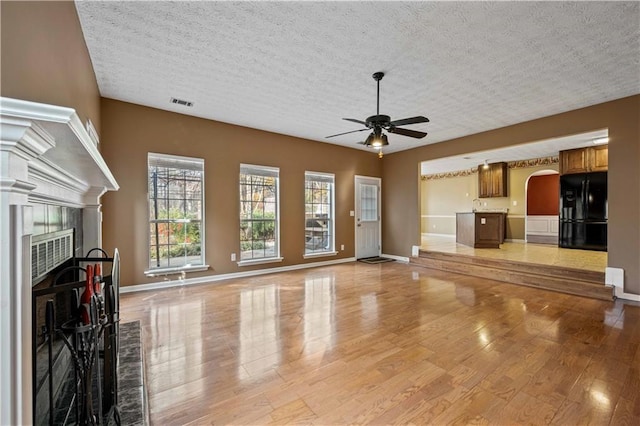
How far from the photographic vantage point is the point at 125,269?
4.18 m

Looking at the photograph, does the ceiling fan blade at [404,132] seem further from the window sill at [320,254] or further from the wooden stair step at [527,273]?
the window sill at [320,254]

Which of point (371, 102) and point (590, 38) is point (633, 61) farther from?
point (371, 102)

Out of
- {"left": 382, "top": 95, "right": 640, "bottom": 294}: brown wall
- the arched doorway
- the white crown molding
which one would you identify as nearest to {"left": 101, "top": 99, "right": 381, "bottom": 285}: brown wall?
the white crown molding

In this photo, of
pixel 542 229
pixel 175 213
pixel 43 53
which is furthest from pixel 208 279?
pixel 542 229

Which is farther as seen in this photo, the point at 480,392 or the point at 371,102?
the point at 371,102

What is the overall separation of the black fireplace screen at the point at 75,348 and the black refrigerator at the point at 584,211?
896 cm

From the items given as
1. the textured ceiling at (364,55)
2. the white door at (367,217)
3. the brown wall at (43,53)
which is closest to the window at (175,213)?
the textured ceiling at (364,55)

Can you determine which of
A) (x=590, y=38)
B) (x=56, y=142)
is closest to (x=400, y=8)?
(x=590, y=38)

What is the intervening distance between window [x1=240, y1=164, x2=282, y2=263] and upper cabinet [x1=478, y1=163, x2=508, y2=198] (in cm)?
711

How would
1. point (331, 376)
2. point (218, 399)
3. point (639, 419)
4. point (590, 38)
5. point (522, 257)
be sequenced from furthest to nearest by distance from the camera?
point (522, 257), point (590, 38), point (331, 376), point (218, 399), point (639, 419)

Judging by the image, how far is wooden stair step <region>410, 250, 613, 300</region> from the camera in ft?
13.6

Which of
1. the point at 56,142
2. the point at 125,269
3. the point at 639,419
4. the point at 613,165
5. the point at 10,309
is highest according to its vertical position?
the point at 613,165

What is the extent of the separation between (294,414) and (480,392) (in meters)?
1.26

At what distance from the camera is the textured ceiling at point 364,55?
7.47ft
